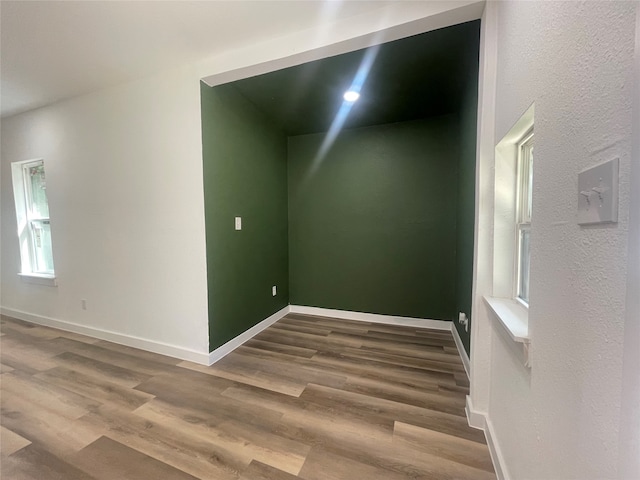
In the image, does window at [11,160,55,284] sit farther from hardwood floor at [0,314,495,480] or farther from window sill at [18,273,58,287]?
hardwood floor at [0,314,495,480]

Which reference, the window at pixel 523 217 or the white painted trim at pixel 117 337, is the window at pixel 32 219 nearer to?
the white painted trim at pixel 117 337

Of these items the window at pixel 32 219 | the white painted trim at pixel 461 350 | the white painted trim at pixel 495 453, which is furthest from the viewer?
the window at pixel 32 219

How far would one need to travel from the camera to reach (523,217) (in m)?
1.32

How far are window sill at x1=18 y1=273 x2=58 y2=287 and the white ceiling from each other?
213 centimetres

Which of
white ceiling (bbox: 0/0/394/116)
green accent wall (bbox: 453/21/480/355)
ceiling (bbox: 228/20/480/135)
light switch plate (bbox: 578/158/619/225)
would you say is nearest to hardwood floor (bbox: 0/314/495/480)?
green accent wall (bbox: 453/21/480/355)

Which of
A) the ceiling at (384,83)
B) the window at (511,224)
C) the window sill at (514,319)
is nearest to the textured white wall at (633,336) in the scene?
the window sill at (514,319)

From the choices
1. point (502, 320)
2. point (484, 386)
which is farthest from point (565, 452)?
point (484, 386)

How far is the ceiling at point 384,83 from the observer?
1.73 meters

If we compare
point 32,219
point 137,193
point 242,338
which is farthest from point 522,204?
point 32,219

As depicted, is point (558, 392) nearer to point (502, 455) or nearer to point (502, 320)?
point (502, 320)

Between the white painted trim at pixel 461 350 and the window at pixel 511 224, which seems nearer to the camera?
the window at pixel 511 224

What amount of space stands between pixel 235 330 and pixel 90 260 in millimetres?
1843

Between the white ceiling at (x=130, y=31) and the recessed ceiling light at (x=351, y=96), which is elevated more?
the white ceiling at (x=130, y=31)

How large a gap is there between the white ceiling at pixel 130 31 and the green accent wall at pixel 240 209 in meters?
0.43
